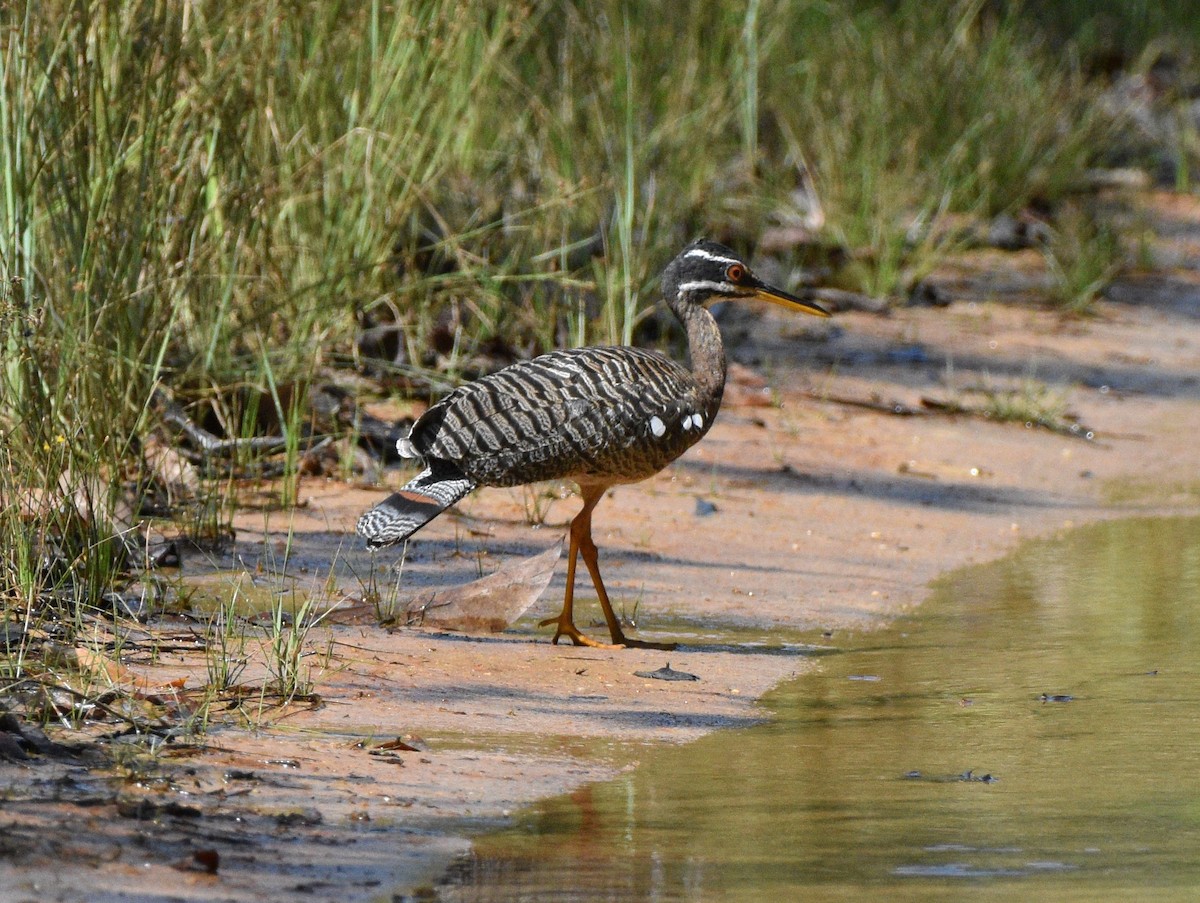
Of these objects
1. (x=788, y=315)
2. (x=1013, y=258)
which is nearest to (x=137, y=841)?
(x=788, y=315)

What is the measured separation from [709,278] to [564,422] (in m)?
1.03

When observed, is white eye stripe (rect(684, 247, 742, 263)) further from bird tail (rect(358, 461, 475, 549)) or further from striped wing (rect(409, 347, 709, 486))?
bird tail (rect(358, 461, 475, 549))

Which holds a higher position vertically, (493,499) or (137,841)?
(137,841)

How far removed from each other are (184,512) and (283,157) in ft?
5.75

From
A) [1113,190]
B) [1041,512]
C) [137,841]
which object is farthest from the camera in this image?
[1113,190]

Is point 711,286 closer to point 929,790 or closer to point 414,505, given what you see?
point 414,505

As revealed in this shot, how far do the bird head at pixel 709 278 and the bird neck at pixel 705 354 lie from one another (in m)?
0.05

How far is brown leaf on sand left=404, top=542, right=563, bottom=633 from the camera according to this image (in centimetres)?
522

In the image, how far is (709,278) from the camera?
20.2ft

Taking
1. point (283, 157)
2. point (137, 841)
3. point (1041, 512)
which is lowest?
point (1041, 512)

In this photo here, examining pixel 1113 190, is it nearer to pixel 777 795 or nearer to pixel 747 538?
pixel 747 538

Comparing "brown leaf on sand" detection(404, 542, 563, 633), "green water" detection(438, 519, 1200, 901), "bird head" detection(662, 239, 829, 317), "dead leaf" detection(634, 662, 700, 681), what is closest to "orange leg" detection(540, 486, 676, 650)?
"brown leaf on sand" detection(404, 542, 563, 633)

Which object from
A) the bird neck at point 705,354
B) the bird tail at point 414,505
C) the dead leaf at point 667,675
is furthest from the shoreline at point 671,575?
the bird neck at point 705,354

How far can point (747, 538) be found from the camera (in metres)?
6.74
